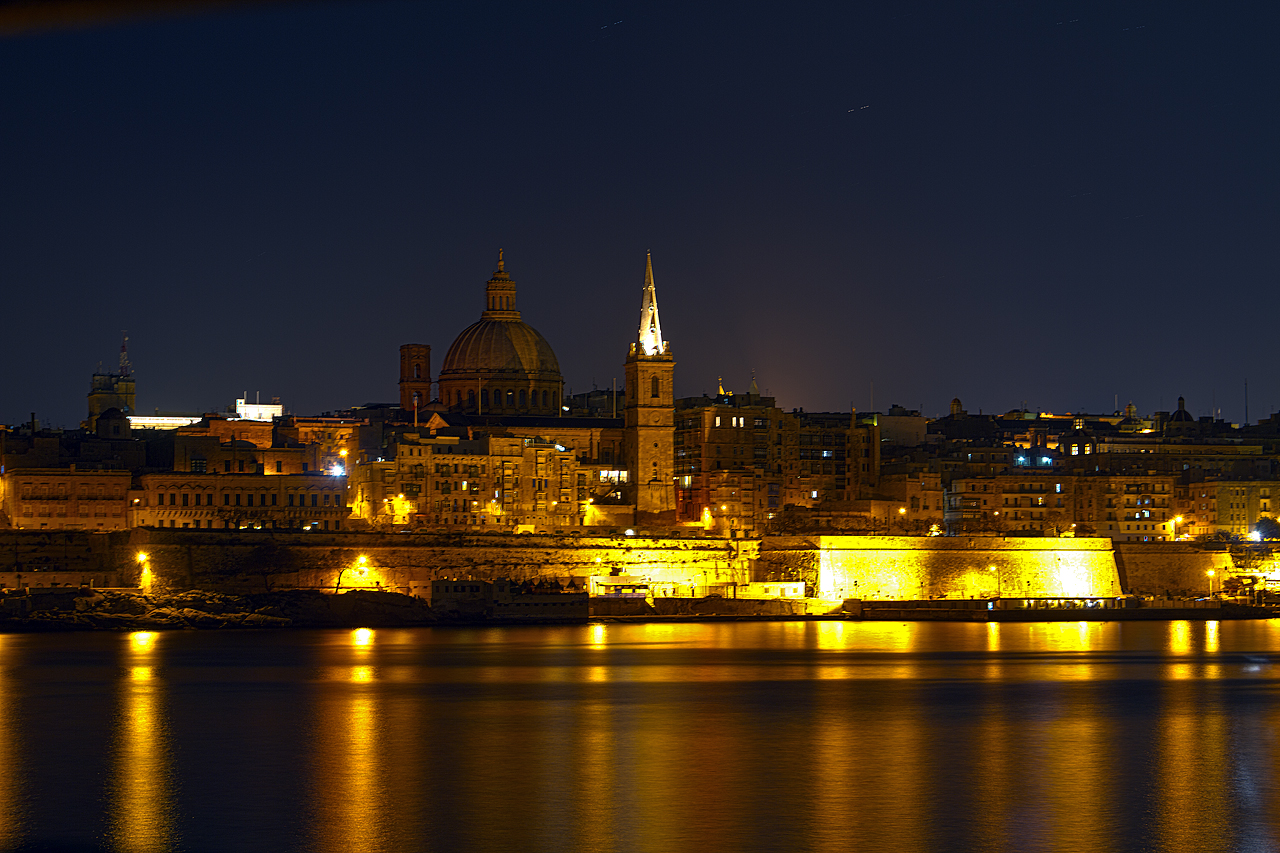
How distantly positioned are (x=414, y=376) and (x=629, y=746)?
2223 inches

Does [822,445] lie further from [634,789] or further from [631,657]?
[634,789]

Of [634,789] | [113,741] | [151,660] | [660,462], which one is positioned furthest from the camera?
[660,462]

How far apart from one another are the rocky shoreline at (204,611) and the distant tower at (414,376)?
98.0 feet

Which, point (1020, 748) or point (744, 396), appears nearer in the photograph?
point (1020, 748)

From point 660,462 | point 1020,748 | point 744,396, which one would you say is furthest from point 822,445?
point 1020,748

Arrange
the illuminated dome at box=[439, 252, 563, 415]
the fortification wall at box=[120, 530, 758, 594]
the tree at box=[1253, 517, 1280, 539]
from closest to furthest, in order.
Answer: the fortification wall at box=[120, 530, 758, 594] → the tree at box=[1253, 517, 1280, 539] → the illuminated dome at box=[439, 252, 563, 415]

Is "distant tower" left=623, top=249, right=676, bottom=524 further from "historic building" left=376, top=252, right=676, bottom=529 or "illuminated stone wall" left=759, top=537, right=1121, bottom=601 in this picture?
"illuminated stone wall" left=759, top=537, right=1121, bottom=601

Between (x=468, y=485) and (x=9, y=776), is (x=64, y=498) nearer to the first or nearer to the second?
(x=468, y=485)

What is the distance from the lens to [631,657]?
125ft

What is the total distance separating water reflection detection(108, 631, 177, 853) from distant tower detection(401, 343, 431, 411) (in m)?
45.2

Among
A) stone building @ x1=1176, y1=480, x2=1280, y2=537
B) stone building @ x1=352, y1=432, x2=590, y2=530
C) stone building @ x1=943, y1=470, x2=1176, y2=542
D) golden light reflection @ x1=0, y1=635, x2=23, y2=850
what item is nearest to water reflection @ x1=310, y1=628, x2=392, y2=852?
golden light reflection @ x1=0, y1=635, x2=23, y2=850

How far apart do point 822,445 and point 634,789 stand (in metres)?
54.4

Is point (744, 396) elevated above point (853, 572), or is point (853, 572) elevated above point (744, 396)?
point (744, 396)

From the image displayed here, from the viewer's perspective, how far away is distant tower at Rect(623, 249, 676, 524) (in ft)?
209
